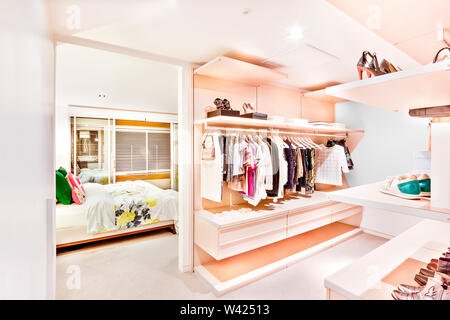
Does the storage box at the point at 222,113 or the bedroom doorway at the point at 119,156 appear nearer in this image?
the storage box at the point at 222,113

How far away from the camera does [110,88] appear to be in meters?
3.55

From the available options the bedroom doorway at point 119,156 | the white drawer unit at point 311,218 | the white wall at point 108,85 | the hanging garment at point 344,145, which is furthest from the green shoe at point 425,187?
the hanging garment at point 344,145

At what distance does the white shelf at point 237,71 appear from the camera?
212cm

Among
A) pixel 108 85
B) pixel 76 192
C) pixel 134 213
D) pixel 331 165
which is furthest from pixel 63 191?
pixel 331 165

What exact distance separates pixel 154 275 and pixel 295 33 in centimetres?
267

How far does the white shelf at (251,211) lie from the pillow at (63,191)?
1.91 m

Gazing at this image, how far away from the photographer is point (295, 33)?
69.4 inches

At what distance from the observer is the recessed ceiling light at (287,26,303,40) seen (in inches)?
66.3

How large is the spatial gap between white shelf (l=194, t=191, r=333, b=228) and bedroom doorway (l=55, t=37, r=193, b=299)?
32cm

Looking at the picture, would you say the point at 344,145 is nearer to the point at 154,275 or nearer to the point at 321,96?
the point at 321,96

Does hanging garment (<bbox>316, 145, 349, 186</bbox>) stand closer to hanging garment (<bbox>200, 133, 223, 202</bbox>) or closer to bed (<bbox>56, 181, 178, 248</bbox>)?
hanging garment (<bbox>200, 133, 223, 202</bbox>)

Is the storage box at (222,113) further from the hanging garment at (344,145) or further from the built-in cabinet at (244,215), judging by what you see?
the hanging garment at (344,145)

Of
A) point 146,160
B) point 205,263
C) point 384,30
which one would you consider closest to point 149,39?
point 384,30

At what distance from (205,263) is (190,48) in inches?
89.7
